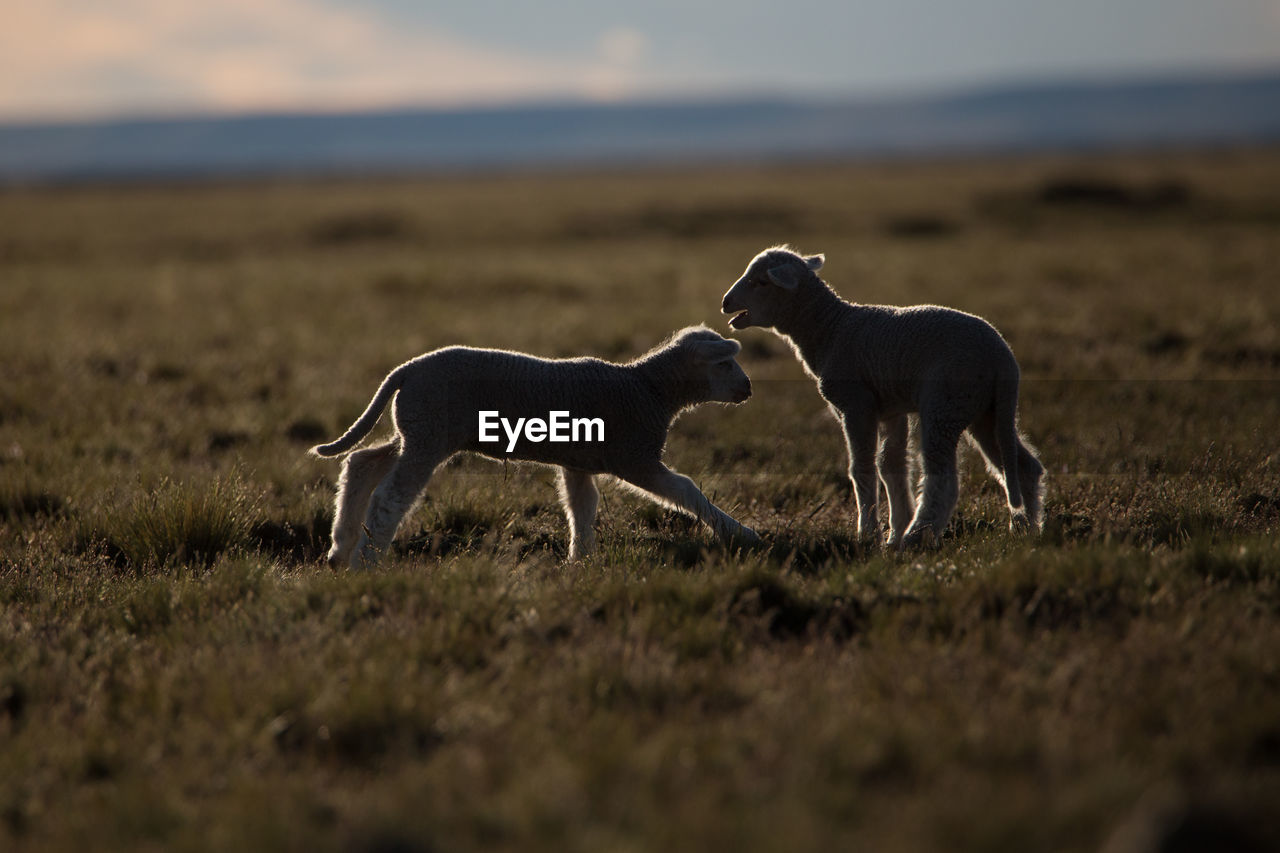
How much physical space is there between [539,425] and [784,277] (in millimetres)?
1787

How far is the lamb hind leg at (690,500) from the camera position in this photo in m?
6.04

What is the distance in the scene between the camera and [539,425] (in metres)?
6.11

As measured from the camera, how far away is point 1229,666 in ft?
13.6

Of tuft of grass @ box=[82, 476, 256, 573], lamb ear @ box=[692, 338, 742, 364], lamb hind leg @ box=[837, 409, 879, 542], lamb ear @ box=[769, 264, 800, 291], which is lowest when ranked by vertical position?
tuft of grass @ box=[82, 476, 256, 573]

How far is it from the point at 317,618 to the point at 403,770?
145cm

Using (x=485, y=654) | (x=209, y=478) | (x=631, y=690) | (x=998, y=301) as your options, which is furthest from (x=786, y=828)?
(x=998, y=301)

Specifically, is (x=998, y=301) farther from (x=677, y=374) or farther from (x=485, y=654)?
(x=485, y=654)

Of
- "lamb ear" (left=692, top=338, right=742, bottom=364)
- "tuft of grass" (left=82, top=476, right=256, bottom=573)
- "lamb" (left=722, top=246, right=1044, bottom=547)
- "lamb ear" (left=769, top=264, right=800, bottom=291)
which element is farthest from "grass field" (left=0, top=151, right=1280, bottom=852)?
"lamb ear" (left=769, top=264, right=800, bottom=291)

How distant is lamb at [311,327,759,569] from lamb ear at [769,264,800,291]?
503mm

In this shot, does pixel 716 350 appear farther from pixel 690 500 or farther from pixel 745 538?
pixel 745 538

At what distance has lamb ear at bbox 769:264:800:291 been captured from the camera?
21.5ft

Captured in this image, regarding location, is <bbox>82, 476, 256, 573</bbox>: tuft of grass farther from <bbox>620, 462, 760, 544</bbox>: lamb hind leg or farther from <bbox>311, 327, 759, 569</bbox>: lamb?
<bbox>620, 462, 760, 544</bbox>: lamb hind leg

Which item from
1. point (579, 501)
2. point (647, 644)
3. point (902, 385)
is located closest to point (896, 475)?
point (902, 385)

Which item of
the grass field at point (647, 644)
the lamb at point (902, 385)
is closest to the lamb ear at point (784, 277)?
the lamb at point (902, 385)
